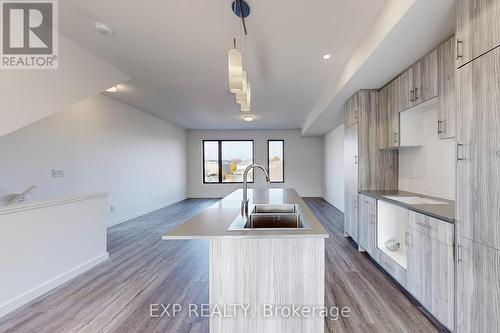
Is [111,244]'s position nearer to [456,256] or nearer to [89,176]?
[89,176]

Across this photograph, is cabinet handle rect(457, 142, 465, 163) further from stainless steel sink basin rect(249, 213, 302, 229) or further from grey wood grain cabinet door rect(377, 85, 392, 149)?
grey wood grain cabinet door rect(377, 85, 392, 149)

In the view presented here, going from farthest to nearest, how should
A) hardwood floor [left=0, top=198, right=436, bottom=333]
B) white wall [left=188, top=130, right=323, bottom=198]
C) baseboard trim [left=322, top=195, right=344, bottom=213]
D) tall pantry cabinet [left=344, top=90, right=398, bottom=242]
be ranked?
white wall [left=188, top=130, right=323, bottom=198] → baseboard trim [left=322, top=195, right=344, bottom=213] → tall pantry cabinet [left=344, top=90, right=398, bottom=242] → hardwood floor [left=0, top=198, right=436, bottom=333]

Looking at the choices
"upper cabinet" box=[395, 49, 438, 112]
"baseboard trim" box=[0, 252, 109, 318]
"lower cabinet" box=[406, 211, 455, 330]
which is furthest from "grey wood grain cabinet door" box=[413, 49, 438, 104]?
"baseboard trim" box=[0, 252, 109, 318]

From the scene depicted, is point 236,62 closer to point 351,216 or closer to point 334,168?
point 351,216

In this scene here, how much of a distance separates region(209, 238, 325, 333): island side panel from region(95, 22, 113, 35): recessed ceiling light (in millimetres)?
2434

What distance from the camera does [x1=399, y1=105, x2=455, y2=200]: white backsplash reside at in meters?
2.57

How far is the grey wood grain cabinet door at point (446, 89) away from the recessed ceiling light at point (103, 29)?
10.6 feet

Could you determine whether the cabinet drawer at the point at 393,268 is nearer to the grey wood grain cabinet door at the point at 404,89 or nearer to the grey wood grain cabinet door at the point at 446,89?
the grey wood grain cabinet door at the point at 446,89

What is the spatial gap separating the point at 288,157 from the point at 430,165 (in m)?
6.29

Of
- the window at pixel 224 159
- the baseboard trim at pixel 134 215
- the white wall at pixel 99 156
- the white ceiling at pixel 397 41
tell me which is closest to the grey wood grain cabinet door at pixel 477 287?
the white ceiling at pixel 397 41

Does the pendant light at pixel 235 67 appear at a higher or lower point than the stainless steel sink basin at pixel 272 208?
higher

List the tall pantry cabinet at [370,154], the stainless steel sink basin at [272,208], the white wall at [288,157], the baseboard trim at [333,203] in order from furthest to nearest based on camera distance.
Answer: the white wall at [288,157]
the baseboard trim at [333,203]
the tall pantry cabinet at [370,154]
the stainless steel sink basin at [272,208]

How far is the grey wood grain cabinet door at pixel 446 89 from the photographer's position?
2104mm

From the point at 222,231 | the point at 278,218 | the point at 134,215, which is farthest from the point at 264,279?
the point at 134,215
